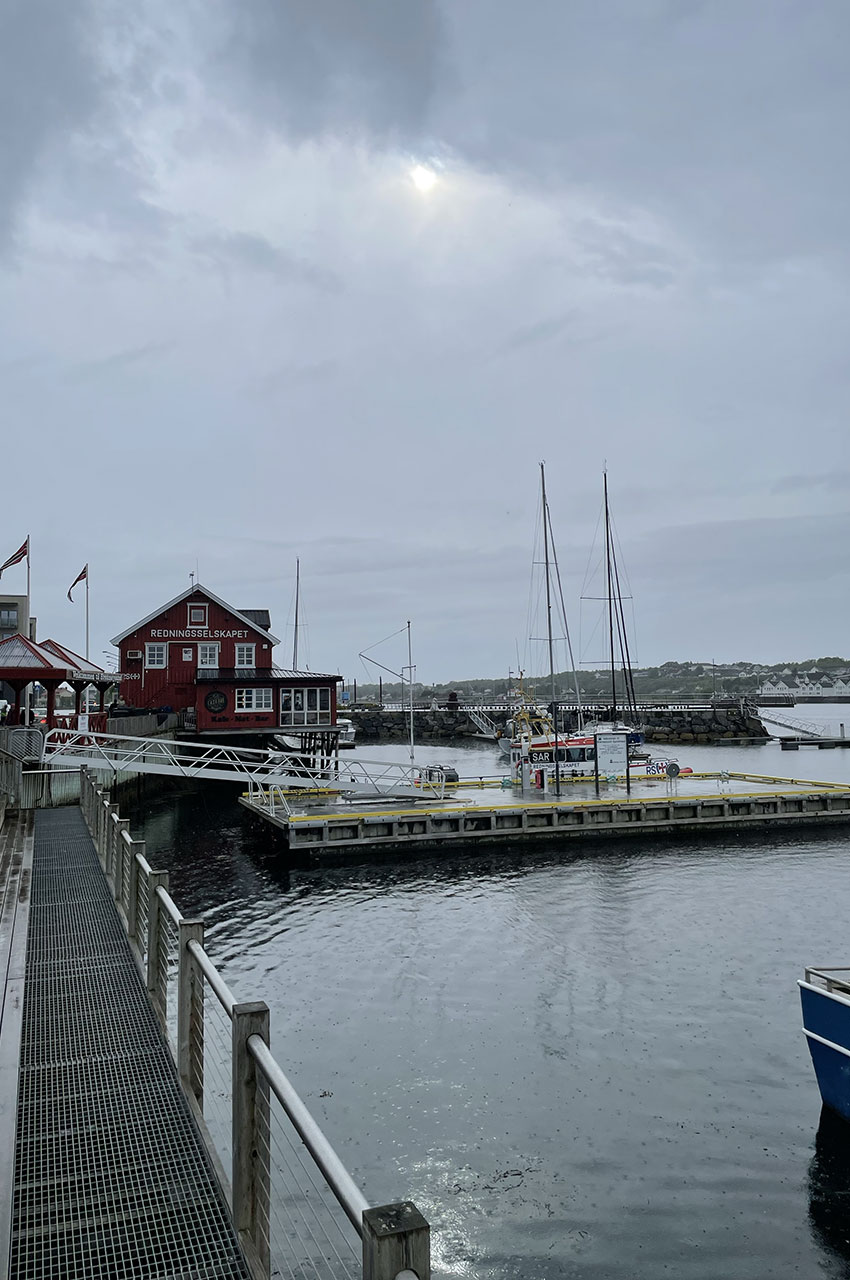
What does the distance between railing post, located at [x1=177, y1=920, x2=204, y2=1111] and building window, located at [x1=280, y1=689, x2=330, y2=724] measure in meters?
43.5

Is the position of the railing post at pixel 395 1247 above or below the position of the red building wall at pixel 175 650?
below

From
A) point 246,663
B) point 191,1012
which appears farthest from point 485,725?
point 191,1012

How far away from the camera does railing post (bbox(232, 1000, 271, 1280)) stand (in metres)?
4.88

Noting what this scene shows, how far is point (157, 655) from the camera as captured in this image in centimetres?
5247

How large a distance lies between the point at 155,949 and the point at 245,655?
45684 millimetres

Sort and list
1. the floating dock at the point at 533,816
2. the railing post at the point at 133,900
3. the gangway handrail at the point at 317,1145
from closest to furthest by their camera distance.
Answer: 1. the gangway handrail at the point at 317,1145
2. the railing post at the point at 133,900
3. the floating dock at the point at 533,816

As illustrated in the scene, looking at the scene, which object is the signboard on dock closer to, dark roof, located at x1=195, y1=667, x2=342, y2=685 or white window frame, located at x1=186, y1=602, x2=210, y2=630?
dark roof, located at x1=195, y1=667, x2=342, y2=685

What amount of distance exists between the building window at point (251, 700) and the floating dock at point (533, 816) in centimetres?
1645

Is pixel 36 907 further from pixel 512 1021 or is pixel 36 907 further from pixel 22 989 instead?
pixel 512 1021

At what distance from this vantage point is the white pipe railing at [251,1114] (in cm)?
294

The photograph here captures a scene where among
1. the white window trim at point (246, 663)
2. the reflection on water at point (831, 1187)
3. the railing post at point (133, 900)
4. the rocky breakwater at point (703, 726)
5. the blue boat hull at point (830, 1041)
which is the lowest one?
the reflection on water at point (831, 1187)

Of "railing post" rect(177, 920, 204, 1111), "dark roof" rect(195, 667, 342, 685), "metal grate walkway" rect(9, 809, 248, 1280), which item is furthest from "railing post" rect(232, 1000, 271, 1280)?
"dark roof" rect(195, 667, 342, 685)

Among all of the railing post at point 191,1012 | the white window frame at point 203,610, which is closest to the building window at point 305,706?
the white window frame at point 203,610

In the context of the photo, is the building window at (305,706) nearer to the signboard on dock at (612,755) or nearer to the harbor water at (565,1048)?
the signboard on dock at (612,755)
